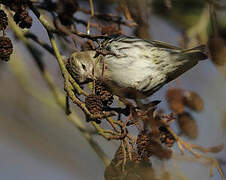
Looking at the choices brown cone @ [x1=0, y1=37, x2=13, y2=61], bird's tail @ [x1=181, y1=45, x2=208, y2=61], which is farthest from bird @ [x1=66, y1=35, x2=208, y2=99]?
brown cone @ [x1=0, y1=37, x2=13, y2=61]

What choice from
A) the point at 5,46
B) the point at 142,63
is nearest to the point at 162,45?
the point at 142,63

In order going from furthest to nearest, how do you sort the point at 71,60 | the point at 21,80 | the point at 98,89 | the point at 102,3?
the point at 102,3, the point at 21,80, the point at 71,60, the point at 98,89

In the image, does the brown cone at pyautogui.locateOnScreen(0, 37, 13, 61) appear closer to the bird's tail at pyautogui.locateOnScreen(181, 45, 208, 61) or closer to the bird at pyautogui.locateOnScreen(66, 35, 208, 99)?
the bird at pyautogui.locateOnScreen(66, 35, 208, 99)

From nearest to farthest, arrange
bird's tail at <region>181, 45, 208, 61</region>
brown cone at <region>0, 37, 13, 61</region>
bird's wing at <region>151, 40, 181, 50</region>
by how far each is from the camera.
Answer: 1. brown cone at <region>0, 37, 13, 61</region>
2. bird's tail at <region>181, 45, 208, 61</region>
3. bird's wing at <region>151, 40, 181, 50</region>

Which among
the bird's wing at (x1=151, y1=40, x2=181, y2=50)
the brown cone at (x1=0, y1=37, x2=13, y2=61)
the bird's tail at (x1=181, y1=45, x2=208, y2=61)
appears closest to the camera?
the brown cone at (x1=0, y1=37, x2=13, y2=61)

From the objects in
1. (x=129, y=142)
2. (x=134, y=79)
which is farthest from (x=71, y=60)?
(x=129, y=142)

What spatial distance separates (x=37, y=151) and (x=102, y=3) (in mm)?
882

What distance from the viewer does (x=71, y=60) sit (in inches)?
67.9

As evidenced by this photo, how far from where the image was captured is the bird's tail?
1.73 meters

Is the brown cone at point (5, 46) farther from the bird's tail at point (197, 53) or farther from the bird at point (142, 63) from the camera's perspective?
the bird's tail at point (197, 53)

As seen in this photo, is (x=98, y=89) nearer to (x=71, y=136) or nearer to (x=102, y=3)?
(x=71, y=136)

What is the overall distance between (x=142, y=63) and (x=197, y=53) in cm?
23

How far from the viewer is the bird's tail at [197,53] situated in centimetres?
173

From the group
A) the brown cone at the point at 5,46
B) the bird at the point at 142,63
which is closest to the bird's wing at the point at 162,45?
the bird at the point at 142,63
